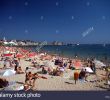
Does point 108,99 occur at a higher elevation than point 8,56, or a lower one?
lower

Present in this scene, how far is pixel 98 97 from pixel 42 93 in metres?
0.81

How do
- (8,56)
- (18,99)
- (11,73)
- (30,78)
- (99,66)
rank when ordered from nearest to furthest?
(18,99)
(30,78)
(11,73)
(99,66)
(8,56)

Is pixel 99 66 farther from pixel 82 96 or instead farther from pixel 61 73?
pixel 82 96

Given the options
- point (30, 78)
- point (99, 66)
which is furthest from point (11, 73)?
point (99, 66)

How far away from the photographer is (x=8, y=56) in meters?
15.8

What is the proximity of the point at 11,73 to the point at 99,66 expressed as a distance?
15.7 feet

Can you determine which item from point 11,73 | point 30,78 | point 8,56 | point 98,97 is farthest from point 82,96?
point 8,56

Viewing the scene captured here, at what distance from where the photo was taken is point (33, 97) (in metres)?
3.46

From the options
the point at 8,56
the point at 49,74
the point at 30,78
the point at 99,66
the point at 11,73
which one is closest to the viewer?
the point at 30,78

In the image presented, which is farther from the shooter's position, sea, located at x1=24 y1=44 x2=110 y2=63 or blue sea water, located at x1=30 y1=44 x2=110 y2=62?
blue sea water, located at x1=30 y1=44 x2=110 y2=62

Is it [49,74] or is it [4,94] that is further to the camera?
[49,74]

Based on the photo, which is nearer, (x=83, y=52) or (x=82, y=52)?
(x=83, y=52)

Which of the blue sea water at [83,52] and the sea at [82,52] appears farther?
the blue sea water at [83,52]

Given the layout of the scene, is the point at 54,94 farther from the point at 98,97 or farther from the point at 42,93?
the point at 98,97
